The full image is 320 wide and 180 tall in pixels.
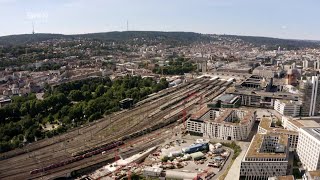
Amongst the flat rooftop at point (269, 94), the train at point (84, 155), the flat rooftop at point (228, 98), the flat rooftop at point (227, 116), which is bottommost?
the train at point (84, 155)

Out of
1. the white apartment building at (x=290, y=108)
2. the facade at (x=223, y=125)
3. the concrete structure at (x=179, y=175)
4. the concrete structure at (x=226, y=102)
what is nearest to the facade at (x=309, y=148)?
the facade at (x=223, y=125)

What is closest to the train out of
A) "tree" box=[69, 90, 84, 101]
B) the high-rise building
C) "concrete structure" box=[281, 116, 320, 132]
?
"concrete structure" box=[281, 116, 320, 132]

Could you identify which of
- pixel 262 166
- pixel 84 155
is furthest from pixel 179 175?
pixel 84 155

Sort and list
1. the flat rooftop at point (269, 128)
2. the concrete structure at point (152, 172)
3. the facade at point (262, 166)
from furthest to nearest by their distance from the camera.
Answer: the flat rooftop at point (269, 128)
the concrete structure at point (152, 172)
the facade at point (262, 166)

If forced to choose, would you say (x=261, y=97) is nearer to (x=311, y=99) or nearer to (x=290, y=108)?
(x=290, y=108)

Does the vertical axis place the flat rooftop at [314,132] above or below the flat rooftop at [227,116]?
above

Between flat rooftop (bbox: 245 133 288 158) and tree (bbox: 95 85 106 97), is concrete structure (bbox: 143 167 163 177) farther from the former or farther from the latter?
tree (bbox: 95 85 106 97)

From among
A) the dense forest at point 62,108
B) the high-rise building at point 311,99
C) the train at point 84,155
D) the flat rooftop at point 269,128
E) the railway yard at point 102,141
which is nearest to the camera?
the train at point 84,155

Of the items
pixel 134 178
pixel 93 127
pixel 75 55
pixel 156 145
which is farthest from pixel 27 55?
pixel 134 178

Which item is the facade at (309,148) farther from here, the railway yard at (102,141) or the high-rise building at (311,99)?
the railway yard at (102,141)
